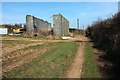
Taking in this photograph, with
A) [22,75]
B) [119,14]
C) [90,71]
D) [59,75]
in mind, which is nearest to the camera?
[22,75]

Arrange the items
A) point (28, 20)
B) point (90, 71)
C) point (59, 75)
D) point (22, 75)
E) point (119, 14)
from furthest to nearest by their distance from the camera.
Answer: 1. point (28, 20)
2. point (119, 14)
3. point (90, 71)
4. point (59, 75)
5. point (22, 75)

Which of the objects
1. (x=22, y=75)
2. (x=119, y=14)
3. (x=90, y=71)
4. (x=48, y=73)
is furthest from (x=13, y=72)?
(x=119, y=14)

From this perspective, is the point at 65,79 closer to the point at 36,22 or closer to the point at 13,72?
the point at 13,72

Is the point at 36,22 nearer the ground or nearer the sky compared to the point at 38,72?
nearer the sky

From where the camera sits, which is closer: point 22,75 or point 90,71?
point 22,75

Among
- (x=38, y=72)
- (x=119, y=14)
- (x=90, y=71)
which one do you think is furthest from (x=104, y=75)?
(x=119, y=14)

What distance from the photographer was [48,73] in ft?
36.0

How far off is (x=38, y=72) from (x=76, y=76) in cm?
167

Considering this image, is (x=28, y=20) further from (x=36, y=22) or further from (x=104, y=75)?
(x=104, y=75)

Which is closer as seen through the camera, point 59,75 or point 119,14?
point 59,75

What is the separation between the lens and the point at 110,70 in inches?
503

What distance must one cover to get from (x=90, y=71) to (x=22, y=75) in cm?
368

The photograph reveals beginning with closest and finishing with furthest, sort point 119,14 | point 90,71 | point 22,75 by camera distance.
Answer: point 22,75 → point 90,71 → point 119,14

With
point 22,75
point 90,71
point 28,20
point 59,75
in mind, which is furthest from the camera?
point 28,20
